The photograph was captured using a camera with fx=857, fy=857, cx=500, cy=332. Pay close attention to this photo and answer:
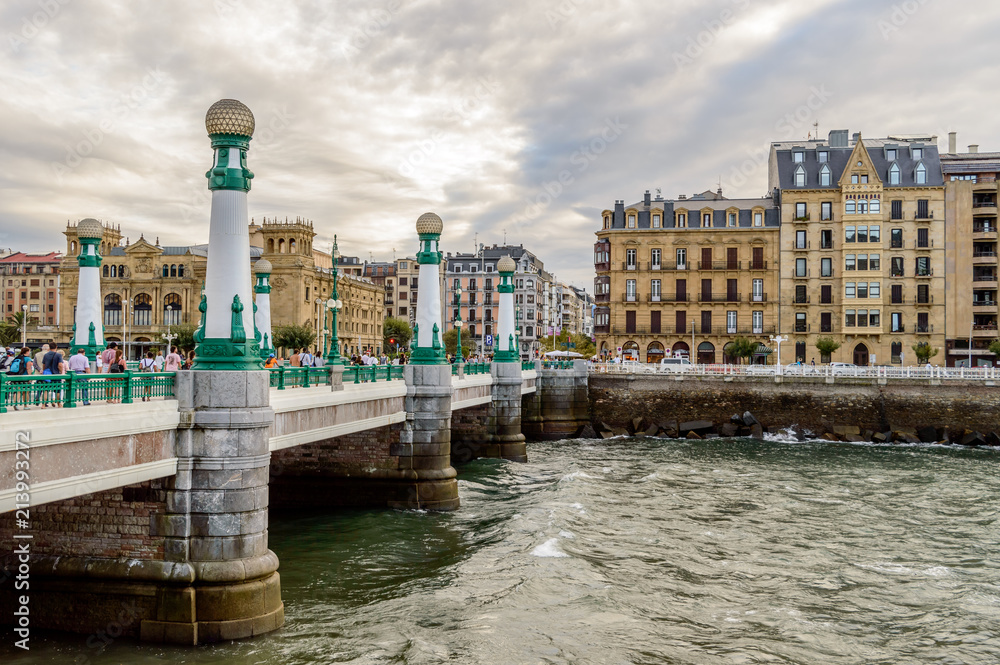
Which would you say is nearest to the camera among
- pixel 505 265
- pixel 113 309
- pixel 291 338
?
pixel 505 265

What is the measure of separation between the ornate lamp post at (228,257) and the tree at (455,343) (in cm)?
9970

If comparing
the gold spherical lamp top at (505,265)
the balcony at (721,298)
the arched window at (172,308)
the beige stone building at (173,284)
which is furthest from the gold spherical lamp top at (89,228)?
the arched window at (172,308)

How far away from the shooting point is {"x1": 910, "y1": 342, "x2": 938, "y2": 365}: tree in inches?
2724

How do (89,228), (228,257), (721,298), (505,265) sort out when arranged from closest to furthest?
(228,257)
(89,228)
(505,265)
(721,298)

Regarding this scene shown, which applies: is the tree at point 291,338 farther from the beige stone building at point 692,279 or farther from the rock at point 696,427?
the rock at point 696,427

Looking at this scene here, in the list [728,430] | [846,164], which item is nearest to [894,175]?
[846,164]

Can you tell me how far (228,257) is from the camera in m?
14.8

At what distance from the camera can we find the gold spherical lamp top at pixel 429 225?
2653 centimetres

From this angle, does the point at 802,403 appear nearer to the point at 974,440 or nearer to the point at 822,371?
the point at 822,371

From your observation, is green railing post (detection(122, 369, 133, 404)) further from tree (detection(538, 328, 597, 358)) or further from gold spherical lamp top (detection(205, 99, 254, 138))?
tree (detection(538, 328, 597, 358))

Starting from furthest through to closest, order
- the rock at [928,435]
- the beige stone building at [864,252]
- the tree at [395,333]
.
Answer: the tree at [395,333]
the beige stone building at [864,252]
the rock at [928,435]

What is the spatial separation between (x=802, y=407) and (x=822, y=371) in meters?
3.40

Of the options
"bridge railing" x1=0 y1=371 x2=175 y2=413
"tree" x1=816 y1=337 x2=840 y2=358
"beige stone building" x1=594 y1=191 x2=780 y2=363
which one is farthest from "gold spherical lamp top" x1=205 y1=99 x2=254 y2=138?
"beige stone building" x1=594 y1=191 x2=780 y2=363

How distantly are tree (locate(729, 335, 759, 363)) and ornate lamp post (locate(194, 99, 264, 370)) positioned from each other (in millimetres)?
61984
